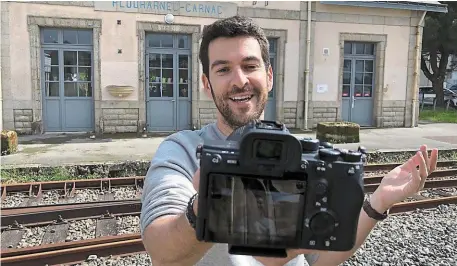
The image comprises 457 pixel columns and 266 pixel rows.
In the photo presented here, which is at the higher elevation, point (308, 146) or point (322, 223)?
point (308, 146)

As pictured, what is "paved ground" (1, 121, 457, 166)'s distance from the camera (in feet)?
27.4

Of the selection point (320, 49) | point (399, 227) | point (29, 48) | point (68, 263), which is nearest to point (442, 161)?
point (399, 227)

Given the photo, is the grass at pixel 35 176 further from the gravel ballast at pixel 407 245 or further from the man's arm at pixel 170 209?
the man's arm at pixel 170 209

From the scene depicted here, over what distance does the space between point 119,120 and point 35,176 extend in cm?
479

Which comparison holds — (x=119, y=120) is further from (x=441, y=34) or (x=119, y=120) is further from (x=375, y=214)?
(x=441, y=34)

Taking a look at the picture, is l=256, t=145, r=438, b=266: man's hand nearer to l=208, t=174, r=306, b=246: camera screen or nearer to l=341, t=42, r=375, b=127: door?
l=208, t=174, r=306, b=246: camera screen

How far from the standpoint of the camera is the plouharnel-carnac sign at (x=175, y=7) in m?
11.7

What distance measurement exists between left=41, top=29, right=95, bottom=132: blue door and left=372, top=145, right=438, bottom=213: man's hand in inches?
459

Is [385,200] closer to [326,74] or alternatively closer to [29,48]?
[29,48]

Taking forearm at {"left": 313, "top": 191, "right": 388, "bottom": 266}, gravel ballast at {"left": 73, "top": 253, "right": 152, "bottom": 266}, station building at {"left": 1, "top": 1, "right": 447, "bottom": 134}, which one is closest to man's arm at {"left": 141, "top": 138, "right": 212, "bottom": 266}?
forearm at {"left": 313, "top": 191, "right": 388, "bottom": 266}

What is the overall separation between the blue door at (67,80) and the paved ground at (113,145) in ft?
2.10

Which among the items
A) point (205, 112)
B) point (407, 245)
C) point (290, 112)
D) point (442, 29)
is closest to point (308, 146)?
point (407, 245)

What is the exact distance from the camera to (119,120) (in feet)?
39.7

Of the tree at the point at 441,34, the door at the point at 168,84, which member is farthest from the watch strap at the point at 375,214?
the tree at the point at 441,34
